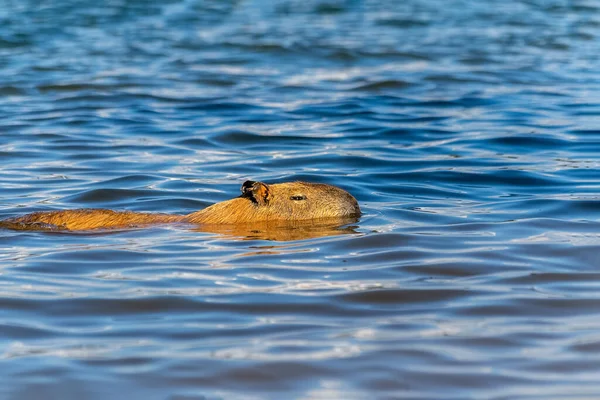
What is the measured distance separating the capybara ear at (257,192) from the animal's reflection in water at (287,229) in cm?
19

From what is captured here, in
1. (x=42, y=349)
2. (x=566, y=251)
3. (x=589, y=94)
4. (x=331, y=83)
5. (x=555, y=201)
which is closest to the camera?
(x=42, y=349)

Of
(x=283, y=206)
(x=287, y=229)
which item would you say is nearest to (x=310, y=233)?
(x=287, y=229)

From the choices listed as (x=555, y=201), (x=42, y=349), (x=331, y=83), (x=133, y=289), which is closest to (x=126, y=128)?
(x=331, y=83)

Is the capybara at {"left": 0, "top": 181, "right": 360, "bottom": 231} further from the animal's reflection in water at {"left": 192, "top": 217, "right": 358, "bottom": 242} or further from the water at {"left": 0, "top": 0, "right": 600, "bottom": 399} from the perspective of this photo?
the water at {"left": 0, "top": 0, "right": 600, "bottom": 399}

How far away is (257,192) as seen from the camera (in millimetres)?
8203

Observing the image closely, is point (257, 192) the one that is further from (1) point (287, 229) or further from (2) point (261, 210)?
(1) point (287, 229)

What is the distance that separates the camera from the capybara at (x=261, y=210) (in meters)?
8.06

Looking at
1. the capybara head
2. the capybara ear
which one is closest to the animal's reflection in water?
the capybara head

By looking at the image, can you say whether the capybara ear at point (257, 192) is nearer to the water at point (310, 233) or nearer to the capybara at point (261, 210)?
the capybara at point (261, 210)

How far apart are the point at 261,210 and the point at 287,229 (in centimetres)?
39

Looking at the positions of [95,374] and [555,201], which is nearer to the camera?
[95,374]

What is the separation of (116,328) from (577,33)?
18590mm

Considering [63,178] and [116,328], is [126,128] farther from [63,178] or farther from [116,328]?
[116,328]

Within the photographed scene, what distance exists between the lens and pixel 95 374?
4652 millimetres
